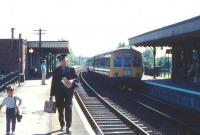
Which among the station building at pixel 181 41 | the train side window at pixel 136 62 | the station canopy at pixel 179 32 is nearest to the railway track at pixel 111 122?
the station canopy at pixel 179 32

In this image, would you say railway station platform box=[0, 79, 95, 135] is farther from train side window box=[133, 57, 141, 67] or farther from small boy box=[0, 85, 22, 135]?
train side window box=[133, 57, 141, 67]

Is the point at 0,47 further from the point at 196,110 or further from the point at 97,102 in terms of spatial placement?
the point at 196,110

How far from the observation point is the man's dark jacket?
32.0ft

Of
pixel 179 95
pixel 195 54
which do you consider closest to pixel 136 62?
pixel 195 54

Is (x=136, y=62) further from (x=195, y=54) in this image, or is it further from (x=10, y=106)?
(x=10, y=106)

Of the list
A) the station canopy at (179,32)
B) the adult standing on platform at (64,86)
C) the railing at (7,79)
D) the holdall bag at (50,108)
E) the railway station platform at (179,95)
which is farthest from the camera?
the railing at (7,79)

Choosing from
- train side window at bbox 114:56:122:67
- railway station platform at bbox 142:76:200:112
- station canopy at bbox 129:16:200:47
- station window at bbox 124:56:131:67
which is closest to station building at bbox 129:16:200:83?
station canopy at bbox 129:16:200:47

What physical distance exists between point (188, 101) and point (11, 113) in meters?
11.1

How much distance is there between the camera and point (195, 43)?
25078 millimetres

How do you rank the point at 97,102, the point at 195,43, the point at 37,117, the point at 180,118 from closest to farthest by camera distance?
the point at 37,117 < the point at 180,118 < the point at 97,102 < the point at 195,43

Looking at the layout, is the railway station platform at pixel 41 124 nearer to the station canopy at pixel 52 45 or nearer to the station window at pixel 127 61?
the station window at pixel 127 61

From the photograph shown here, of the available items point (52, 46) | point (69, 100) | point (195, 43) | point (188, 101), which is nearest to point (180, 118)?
point (188, 101)

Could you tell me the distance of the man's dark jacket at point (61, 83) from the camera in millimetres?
9766

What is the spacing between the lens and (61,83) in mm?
9805
